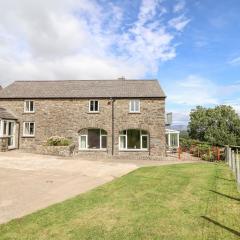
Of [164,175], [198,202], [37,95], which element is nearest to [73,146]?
[37,95]

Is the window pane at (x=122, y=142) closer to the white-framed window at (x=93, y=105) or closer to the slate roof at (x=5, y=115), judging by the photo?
the white-framed window at (x=93, y=105)

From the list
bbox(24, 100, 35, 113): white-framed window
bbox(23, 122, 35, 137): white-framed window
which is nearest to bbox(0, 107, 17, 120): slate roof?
bbox(23, 122, 35, 137): white-framed window

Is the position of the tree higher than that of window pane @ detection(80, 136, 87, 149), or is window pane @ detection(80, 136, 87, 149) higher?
the tree

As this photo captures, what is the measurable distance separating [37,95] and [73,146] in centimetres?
743

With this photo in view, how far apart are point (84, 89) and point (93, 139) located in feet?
19.9

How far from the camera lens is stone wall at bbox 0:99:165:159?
30.5 metres

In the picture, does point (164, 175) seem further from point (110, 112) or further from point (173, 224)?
point (110, 112)

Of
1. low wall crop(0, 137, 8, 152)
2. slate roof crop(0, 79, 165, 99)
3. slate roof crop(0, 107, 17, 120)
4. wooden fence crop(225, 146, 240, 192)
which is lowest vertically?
wooden fence crop(225, 146, 240, 192)

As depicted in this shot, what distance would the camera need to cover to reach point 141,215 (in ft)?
30.9

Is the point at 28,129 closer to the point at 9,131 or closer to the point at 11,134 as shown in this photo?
the point at 11,134

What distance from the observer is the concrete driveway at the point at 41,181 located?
1091 centimetres

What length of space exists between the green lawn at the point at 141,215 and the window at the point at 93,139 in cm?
1767

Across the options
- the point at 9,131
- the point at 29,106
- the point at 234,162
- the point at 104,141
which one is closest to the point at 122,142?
the point at 104,141

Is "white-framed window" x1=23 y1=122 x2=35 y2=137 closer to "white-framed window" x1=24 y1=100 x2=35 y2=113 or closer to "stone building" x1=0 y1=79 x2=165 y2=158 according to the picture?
"stone building" x1=0 y1=79 x2=165 y2=158
